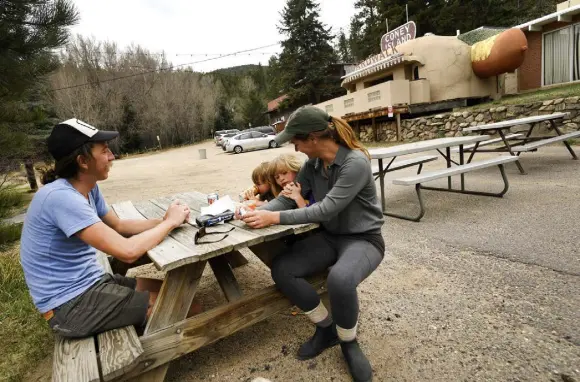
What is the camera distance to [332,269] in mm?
1931

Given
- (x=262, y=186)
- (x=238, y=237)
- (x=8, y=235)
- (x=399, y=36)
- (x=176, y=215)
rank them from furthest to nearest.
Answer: (x=399, y=36)
(x=262, y=186)
(x=8, y=235)
(x=176, y=215)
(x=238, y=237)

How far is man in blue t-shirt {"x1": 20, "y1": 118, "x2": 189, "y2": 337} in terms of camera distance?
1.65 meters

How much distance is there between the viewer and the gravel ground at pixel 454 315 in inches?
77.0

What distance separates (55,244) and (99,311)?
1.32 ft

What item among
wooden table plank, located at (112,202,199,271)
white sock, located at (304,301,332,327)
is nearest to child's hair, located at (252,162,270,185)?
wooden table plank, located at (112,202,199,271)

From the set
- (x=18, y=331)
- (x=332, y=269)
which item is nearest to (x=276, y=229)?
(x=332, y=269)

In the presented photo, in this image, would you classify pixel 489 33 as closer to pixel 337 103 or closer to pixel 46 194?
pixel 337 103

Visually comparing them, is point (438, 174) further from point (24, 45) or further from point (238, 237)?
point (24, 45)

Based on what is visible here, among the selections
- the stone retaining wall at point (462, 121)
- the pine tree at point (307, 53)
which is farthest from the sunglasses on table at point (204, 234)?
the pine tree at point (307, 53)

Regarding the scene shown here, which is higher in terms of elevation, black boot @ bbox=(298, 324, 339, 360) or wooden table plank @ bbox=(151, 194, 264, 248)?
wooden table plank @ bbox=(151, 194, 264, 248)

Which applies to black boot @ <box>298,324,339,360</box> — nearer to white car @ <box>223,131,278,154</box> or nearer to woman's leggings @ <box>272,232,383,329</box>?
woman's leggings @ <box>272,232,383,329</box>

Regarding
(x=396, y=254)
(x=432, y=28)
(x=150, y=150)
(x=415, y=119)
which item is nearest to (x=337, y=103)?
(x=415, y=119)

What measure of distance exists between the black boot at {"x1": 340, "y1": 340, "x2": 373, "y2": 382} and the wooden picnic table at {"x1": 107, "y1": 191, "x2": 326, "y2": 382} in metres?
0.47

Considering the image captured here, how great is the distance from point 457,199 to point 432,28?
27027 millimetres
